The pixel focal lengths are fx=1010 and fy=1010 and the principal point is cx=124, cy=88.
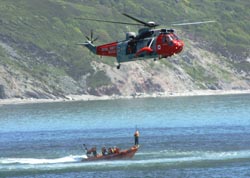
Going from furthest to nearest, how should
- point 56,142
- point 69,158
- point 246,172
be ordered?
point 56,142, point 69,158, point 246,172

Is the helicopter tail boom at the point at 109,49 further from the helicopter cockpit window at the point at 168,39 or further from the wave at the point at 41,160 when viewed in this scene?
the wave at the point at 41,160

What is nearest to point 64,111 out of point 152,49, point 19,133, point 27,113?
point 27,113

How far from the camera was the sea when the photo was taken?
301 ft

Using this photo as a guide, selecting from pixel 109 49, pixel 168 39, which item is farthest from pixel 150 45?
pixel 109 49

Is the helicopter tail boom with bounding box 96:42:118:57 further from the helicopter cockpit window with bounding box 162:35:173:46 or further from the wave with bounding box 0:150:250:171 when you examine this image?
the wave with bounding box 0:150:250:171

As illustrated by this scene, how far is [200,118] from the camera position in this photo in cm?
16625

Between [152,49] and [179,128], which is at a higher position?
[152,49]

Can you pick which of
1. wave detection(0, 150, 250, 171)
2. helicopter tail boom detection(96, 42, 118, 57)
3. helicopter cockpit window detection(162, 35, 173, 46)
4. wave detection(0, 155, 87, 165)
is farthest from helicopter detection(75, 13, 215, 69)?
wave detection(0, 155, 87, 165)

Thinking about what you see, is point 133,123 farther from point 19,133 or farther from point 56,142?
point 56,142

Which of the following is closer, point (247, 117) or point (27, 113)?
point (247, 117)

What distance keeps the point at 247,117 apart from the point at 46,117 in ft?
119

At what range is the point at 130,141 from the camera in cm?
12319

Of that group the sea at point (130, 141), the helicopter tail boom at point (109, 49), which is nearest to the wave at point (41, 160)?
the sea at point (130, 141)

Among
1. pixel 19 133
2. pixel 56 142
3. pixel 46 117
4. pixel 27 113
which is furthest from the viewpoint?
pixel 27 113
